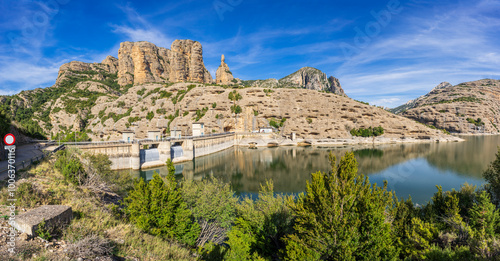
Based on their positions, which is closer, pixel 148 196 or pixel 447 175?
pixel 148 196

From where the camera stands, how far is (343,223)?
943 centimetres

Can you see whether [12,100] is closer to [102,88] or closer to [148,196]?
[102,88]

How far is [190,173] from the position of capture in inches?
1639

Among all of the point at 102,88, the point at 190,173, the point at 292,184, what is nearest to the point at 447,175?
the point at 292,184

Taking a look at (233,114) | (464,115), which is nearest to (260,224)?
(233,114)

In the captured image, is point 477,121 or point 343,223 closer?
point 343,223

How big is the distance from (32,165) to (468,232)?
3124 cm

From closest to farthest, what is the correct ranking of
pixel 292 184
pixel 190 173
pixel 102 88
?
pixel 292 184
pixel 190 173
pixel 102 88

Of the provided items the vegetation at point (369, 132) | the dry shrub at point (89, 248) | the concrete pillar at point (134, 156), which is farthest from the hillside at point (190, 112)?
the dry shrub at point (89, 248)

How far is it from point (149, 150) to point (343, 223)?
45197 millimetres

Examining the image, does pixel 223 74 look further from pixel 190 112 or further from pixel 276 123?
pixel 276 123

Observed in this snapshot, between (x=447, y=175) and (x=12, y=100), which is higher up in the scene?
(x=12, y=100)

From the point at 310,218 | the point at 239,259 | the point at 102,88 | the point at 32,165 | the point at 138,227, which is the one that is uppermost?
the point at 102,88

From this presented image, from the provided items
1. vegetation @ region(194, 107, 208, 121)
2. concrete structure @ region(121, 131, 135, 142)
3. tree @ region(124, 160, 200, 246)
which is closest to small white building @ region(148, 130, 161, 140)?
concrete structure @ region(121, 131, 135, 142)
